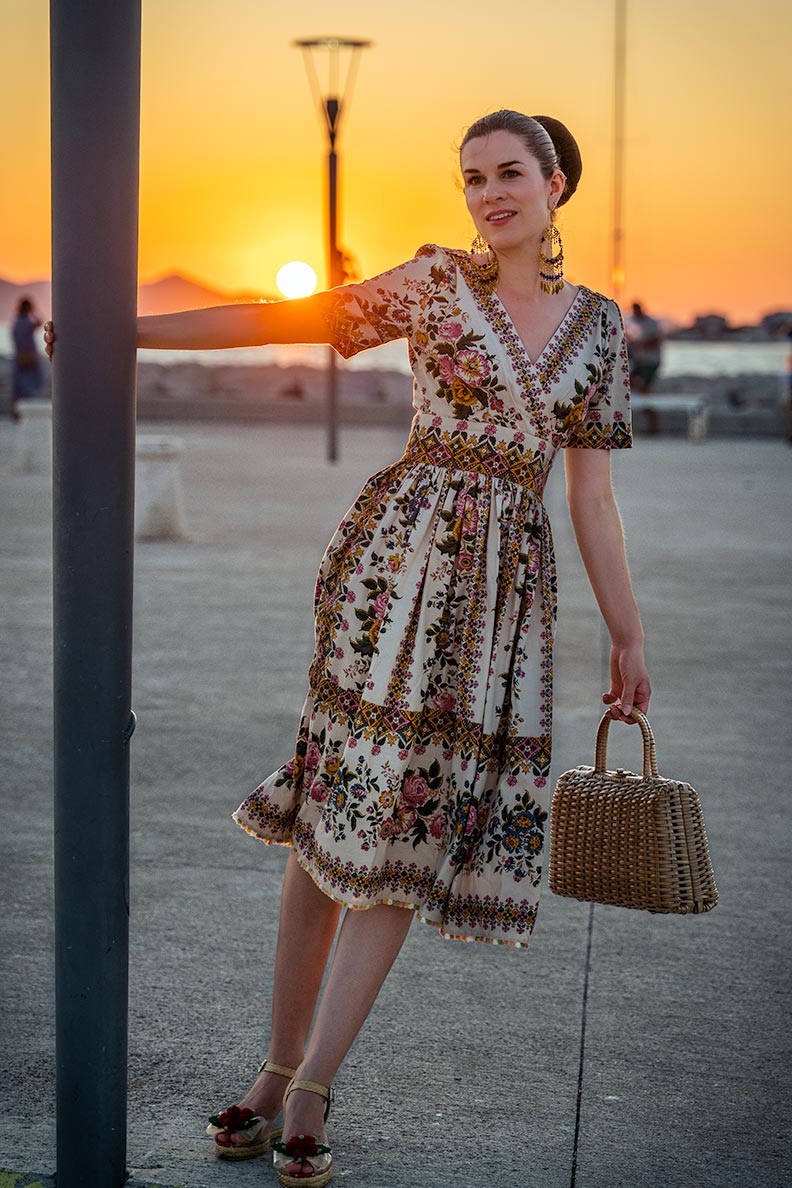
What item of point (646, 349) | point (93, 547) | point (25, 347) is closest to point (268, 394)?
A: point (646, 349)

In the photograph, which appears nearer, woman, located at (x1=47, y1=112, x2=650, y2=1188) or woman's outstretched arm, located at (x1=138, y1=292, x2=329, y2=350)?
woman's outstretched arm, located at (x1=138, y1=292, x2=329, y2=350)

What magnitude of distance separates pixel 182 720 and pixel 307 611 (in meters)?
2.47

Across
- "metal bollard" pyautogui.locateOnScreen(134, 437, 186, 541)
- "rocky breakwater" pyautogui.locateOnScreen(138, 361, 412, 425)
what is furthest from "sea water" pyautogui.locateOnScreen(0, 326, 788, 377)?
"metal bollard" pyautogui.locateOnScreen(134, 437, 186, 541)

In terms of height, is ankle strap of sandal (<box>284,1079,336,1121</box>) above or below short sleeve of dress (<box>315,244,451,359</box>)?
below

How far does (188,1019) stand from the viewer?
3.54 meters

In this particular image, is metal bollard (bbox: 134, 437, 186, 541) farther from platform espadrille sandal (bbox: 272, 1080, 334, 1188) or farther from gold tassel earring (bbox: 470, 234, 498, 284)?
platform espadrille sandal (bbox: 272, 1080, 334, 1188)

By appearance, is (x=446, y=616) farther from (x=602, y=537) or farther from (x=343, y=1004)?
(x=343, y=1004)

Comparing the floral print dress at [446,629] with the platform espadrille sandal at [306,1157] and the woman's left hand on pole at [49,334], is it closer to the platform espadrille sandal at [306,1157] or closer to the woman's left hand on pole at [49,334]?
the platform espadrille sandal at [306,1157]

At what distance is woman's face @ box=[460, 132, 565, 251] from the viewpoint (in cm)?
288

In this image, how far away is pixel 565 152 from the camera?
303cm

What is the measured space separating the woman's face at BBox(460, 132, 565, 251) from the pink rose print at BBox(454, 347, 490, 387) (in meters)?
0.21

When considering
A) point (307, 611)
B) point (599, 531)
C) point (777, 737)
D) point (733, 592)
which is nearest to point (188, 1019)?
point (599, 531)

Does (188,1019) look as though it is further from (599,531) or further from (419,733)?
(599,531)

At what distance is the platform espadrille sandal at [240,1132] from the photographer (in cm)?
293
